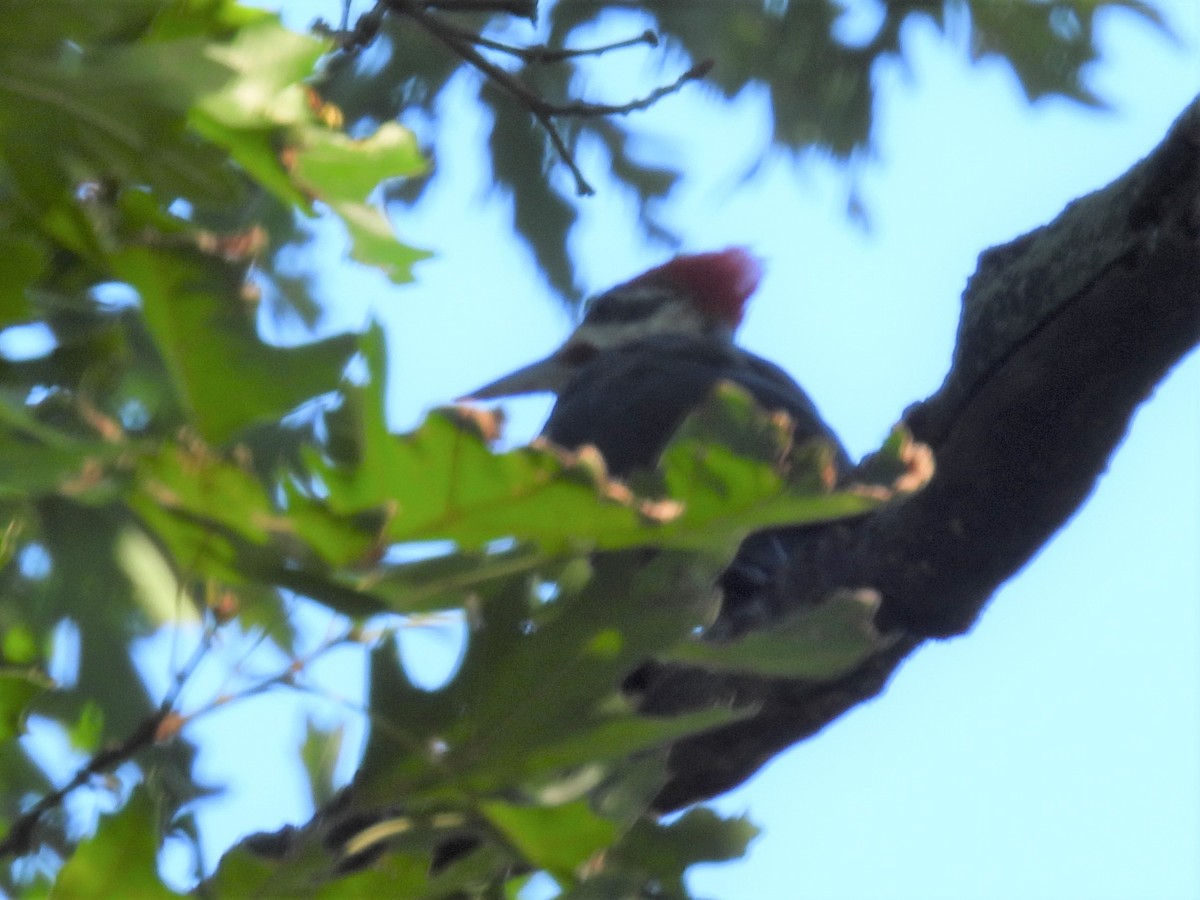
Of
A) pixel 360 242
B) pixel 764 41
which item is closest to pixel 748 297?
pixel 764 41

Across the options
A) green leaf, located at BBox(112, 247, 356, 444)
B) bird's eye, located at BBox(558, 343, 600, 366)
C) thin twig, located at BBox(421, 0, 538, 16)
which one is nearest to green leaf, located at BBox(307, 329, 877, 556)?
green leaf, located at BBox(112, 247, 356, 444)

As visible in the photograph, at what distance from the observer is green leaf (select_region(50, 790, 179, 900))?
2.93ft

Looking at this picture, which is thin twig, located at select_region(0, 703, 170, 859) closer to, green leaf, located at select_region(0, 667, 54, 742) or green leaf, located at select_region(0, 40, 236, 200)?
green leaf, located at select_region(0, 667, 54, 742)

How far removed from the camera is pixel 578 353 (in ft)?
13.2

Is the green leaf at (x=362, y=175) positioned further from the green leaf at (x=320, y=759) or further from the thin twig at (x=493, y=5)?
the thin twig at (x=493, y=5)

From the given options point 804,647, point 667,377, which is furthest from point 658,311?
point 804,647

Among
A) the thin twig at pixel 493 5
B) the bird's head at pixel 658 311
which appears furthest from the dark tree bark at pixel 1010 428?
the bird's head at pixel 658 311

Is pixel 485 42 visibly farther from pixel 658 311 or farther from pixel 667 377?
pixel 658 311

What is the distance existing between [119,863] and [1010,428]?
1077mm

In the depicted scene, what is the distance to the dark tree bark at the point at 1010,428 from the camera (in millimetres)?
1524

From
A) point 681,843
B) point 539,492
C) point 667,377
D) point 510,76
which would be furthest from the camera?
point 667,377

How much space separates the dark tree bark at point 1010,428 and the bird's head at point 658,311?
85.8 inches

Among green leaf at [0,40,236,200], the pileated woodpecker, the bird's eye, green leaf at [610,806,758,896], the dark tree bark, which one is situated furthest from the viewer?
the bird's eye

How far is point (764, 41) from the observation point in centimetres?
273
